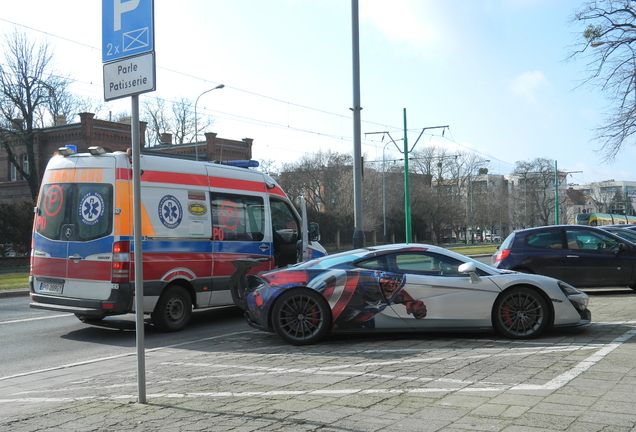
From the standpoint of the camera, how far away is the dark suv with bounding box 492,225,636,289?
42.0ft

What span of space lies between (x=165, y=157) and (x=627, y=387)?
7404 millimetres

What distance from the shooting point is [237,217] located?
11148mm

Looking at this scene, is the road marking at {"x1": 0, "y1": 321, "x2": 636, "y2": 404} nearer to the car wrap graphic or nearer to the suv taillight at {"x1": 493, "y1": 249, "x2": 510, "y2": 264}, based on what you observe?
the car wrap graphic

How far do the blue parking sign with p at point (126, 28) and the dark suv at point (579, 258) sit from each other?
9.54 meters

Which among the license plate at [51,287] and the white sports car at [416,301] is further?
the license plate at [51,287]

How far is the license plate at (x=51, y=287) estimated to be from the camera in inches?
371

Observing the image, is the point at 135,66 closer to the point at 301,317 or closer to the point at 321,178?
the point at 301,317

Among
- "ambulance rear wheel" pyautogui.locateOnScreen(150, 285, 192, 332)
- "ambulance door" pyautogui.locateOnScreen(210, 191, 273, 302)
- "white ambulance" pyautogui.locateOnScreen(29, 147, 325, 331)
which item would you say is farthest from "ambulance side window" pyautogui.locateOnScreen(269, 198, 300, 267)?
"ambulance rear wheel" pyautogui.locateOnScreen(150, 285, 192, 332)

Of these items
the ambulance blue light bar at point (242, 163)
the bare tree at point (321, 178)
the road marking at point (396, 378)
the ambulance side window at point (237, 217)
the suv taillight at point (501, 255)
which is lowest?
the road marking at point (396, 378)

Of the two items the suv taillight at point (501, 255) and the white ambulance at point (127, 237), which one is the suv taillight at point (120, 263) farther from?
the suv taillight at point (501, 255)

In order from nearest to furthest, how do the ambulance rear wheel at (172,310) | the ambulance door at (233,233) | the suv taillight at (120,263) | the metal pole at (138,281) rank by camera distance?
the metal pole at (138,281) < the suv taillight at (120,263) < the ambulance rear wheel at (172,310) < the ambulance door at (233,233)

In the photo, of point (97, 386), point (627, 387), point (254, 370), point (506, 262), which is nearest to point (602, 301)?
point (506, 262)

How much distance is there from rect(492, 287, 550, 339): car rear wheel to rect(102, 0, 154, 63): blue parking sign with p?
526 centimetres

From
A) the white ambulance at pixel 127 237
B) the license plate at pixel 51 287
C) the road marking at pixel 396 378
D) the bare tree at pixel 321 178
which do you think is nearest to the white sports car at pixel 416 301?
the road marking at pixel 396 378
